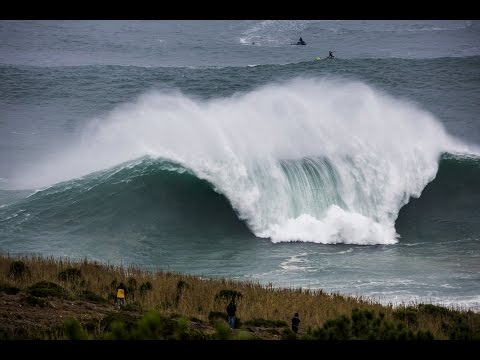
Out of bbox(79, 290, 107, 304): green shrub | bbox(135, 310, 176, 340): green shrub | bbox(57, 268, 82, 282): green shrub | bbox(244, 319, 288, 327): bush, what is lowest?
bbox(244, 319, 288, 327): bush

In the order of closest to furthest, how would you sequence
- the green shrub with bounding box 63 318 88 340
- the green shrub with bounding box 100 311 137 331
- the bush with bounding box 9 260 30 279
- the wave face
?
1. the green shrub with bounding box 63 318 88 340
2. the green shrub with bounding box 100 311 137 331
3. the bush with bounding box 9 260 30 279
4. the wave face

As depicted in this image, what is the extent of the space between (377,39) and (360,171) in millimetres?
41367

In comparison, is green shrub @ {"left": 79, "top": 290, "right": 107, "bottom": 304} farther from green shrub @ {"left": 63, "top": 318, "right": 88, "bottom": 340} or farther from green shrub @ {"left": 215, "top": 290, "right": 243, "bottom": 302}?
green shrub @ {"left": 63, "top": 318, "right": 88, "bottom": 340}

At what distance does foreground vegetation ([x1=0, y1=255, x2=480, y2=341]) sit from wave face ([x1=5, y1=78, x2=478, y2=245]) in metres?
8.75

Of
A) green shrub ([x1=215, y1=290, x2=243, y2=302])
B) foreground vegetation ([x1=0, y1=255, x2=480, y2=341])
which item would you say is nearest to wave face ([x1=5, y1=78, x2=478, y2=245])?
foreground vegetation ([x1=0, y1=255, x2=480, y2=341])

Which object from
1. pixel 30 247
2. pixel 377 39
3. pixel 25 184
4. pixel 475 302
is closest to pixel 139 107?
pixel 25 184

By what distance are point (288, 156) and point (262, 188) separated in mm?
2832

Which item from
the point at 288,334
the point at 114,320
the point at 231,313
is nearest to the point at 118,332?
the point at 114,320

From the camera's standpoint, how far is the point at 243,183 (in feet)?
91.9

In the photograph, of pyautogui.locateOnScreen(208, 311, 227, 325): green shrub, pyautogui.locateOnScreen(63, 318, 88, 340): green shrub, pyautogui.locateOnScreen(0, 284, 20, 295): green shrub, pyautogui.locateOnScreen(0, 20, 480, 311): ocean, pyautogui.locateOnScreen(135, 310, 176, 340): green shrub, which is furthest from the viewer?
pyautogui.locateOnScreen(0, 20, 480, 311): ocean

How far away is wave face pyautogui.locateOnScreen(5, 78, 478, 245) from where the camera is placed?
27.1 metres

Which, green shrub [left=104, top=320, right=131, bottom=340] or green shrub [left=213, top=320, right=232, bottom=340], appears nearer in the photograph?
green shrub [left=104, top=320, right=131, bottom=340]
